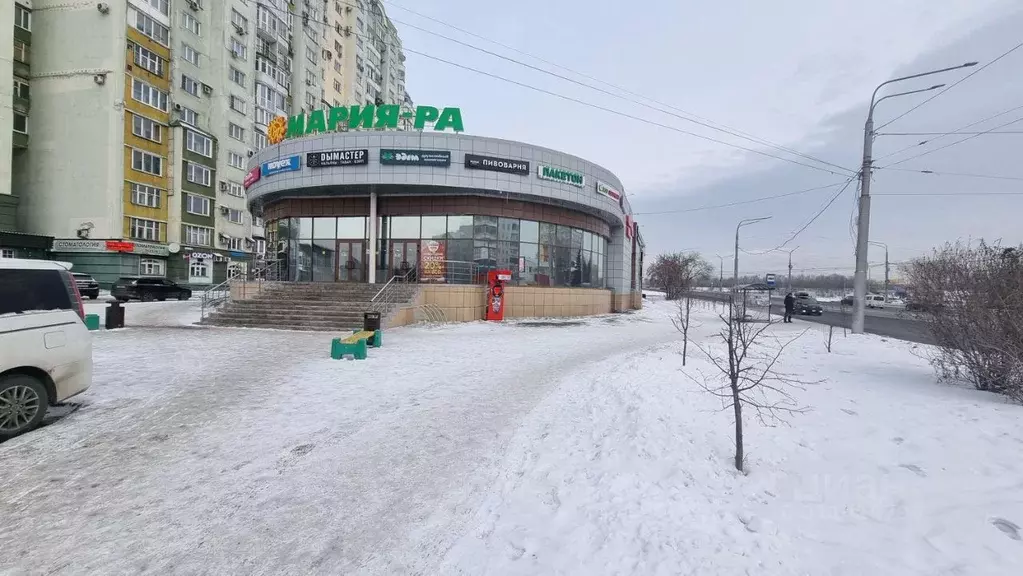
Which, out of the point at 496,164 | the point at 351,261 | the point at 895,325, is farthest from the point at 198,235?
the point at 895,325

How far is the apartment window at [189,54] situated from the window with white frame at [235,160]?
7.74 meters

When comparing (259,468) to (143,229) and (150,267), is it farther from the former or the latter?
(150,267)

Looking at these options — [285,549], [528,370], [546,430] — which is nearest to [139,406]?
[285,549]

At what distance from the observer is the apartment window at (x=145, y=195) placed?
32438 mm

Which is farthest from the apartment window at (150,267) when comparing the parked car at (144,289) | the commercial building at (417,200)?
the commercial building at (417,200)

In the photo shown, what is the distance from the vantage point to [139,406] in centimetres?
581

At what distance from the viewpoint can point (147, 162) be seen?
110 ft

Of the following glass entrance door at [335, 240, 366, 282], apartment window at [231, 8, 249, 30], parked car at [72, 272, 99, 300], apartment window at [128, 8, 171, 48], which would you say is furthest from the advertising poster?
apartment window at [231, 8, 249, 30]

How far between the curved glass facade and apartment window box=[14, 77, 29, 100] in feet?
88.6

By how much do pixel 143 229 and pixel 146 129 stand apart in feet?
26.2

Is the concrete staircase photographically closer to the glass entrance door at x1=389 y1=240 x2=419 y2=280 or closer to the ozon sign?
the glass entrance door at x1=389 y1=240 x2=419 y2=280

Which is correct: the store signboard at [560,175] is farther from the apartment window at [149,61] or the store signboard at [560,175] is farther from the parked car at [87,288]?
the apartment window at [149,61]

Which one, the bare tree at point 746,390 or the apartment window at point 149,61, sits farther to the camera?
the apartment window at point 149,61

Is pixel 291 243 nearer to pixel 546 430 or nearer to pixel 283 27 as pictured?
pixel 546 430
